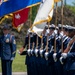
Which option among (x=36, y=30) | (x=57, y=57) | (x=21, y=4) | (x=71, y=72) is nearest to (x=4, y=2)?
(x=21, y=4)

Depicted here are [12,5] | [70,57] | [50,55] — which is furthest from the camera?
[12,5]

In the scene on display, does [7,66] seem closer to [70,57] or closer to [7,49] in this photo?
[7,49]

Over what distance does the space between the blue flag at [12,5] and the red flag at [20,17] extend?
0.76 meters

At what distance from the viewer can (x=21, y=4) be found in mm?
12305

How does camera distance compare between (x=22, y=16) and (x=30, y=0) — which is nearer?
(x=30, y=0)

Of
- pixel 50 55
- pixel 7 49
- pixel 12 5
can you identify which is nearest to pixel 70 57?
pixel 50 55

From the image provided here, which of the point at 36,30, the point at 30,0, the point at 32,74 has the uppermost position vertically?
the point at 30,0

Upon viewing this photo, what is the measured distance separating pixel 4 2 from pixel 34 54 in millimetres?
1583

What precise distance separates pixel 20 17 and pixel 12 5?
1.20 m

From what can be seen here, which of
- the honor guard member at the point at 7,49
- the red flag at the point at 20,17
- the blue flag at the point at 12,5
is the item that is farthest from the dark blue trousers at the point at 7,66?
the blue flag at the point at 12,5

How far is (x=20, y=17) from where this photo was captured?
13688mm

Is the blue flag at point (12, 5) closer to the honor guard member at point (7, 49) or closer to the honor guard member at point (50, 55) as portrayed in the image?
the honor guard member at point (7, 49)

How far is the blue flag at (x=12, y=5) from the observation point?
1228 cm

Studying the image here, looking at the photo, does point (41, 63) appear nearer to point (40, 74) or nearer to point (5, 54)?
point (40, 74)
